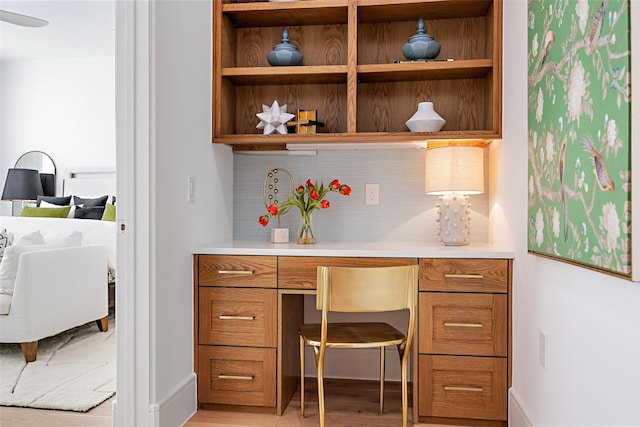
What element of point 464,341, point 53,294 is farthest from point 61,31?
point 464,341

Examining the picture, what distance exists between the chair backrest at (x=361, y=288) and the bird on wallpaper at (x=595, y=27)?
982 millimetres

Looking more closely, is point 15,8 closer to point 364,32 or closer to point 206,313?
point 364,32

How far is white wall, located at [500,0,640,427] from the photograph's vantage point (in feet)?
4.05

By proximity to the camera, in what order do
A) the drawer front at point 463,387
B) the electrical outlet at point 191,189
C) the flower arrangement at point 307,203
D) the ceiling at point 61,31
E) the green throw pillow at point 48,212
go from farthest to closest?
the green throw pillow at point 48,212, the ceiling at point 61,31, the flower arrangement at point 307,203, the electrical outlet at point 191,189, the drawer front at point 463,387

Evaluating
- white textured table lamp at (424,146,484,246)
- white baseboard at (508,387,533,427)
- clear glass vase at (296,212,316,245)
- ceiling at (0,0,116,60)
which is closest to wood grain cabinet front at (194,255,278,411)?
clear glass vase at (296,212,316,245)

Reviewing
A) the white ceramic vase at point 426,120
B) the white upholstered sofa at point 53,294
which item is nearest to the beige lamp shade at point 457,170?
the white ceramic vase at point 426,120

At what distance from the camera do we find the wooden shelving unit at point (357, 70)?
2.56m

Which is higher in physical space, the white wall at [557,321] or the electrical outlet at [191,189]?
the electrical outlet at [191,189]

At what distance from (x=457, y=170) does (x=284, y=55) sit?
1058 millimetres

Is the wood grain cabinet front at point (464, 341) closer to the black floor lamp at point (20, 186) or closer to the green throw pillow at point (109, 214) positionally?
the green throw pillow at point (109, 214)

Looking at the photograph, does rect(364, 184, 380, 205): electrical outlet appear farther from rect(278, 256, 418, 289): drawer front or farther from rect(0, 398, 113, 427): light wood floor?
rect(0, 398, 113, 427): light wood floor

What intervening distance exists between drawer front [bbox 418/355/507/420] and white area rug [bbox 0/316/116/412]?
61.3 inches

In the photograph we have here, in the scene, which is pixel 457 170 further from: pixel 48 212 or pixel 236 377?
pixel 48 212

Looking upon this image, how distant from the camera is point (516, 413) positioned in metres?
2.13
